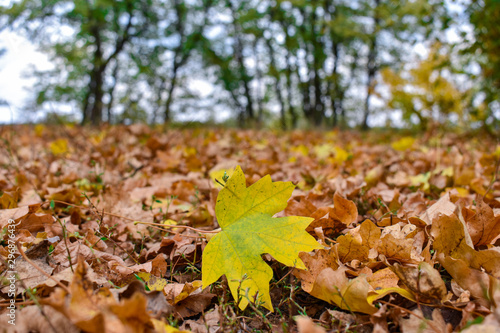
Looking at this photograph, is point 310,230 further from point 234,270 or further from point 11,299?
point 11,299

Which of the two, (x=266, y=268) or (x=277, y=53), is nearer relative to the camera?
(x=266, y=268)

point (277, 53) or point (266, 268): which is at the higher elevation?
point (277, 53)

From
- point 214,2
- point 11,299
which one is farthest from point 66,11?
point 11,299

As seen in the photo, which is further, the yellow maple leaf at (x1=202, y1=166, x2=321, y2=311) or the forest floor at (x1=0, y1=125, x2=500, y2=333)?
the yellow maple leaf at (x1=202, y1=166, x2=321, y2=311)

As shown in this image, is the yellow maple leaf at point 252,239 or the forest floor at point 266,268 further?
the yellow maple leaf at point 252,239

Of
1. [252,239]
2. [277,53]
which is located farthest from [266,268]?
[277,53]

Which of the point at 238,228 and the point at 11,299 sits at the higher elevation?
the point at 238,228

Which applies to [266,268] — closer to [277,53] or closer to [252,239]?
[252,239]

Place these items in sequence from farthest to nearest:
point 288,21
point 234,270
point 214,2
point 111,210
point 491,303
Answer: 1. point 214,2
2. point 288,21
3. point 111,210
4. point 234,270
5. point 491,303

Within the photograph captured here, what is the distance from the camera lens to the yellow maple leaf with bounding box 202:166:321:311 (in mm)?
821

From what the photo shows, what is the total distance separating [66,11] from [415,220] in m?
15.5

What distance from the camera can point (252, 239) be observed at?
86 cm

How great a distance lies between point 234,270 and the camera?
0.84 metres

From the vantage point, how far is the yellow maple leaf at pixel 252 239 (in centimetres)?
82
